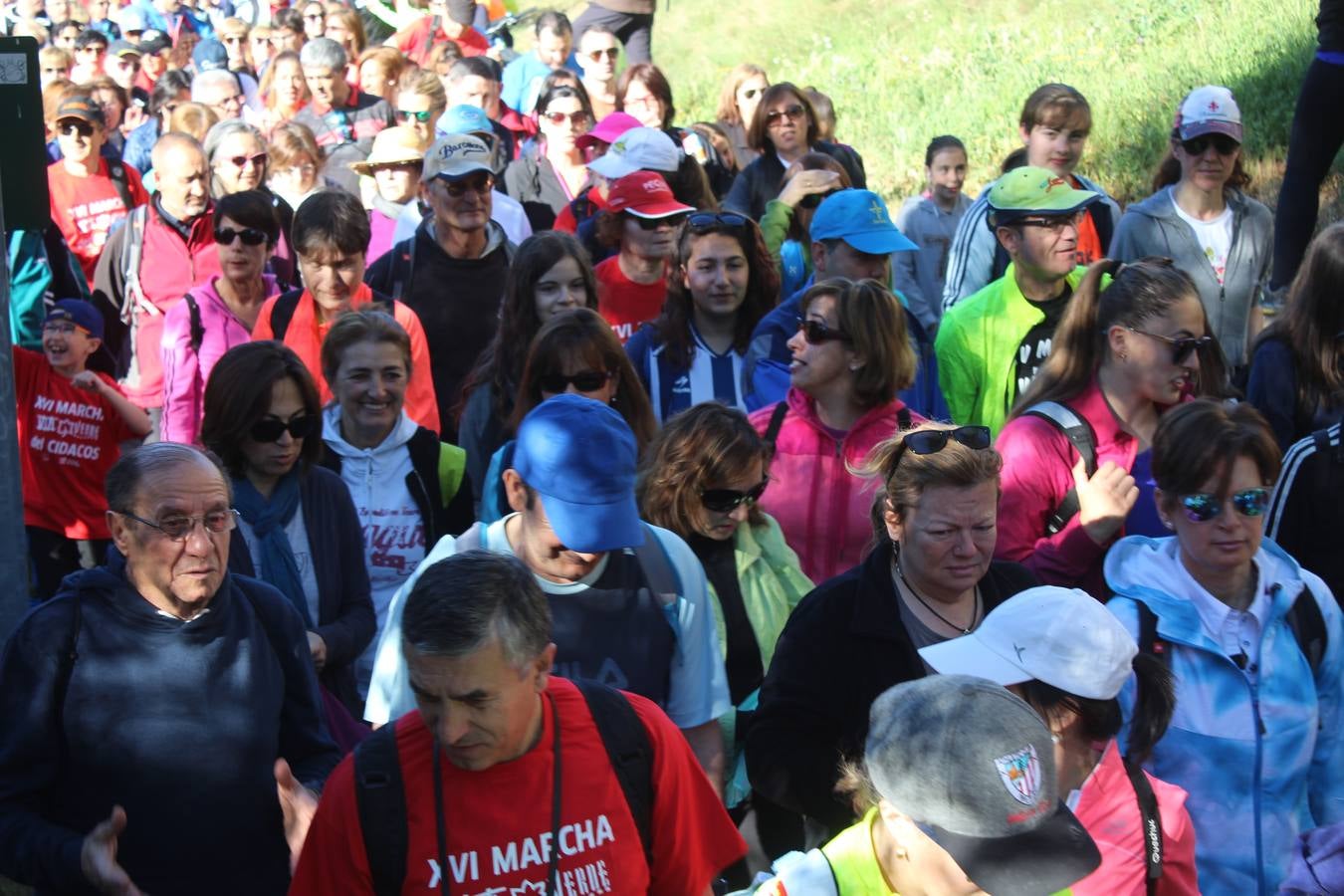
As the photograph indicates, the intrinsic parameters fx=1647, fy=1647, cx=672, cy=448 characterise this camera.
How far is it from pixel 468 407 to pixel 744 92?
6551 mm

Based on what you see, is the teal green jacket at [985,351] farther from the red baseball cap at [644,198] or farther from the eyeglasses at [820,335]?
the red baseball cap at [644,198]

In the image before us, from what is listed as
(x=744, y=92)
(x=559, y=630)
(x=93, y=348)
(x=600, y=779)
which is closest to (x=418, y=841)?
(x=600, y=779)

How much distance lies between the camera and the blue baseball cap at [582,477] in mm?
3801

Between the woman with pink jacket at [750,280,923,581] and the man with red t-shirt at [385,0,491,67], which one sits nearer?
the woman with pink jacket at [750,280,923,581]

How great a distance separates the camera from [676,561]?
4105 mm

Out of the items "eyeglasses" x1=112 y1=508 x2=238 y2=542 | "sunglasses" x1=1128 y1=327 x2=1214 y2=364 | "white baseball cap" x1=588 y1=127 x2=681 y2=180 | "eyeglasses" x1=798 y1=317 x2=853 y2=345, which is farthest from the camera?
"white baseball cap" x1=588 y1=127 x2=681 y2=180

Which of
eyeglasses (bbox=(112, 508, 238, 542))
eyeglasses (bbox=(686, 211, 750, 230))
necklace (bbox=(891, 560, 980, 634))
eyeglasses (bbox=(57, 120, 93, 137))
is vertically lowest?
necklace (bbox=(891, 560, 980, 634))

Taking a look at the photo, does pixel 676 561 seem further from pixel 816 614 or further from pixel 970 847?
pixel 970 847

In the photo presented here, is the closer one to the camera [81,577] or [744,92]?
[81,577]

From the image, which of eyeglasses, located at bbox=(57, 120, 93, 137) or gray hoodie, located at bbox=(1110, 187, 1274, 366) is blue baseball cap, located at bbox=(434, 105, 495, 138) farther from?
gray hoodie, located at bbox=(1110, 187, 1274, 366)

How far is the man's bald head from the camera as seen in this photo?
9008mm

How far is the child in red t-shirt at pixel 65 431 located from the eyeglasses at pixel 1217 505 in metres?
5.08

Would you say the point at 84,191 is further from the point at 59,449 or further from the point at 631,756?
the point at 631,756

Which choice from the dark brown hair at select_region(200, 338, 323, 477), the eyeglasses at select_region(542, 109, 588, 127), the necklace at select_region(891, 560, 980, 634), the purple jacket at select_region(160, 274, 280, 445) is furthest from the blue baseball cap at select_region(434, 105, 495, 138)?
the necklace at select_region(891, 560, 980, 634)
